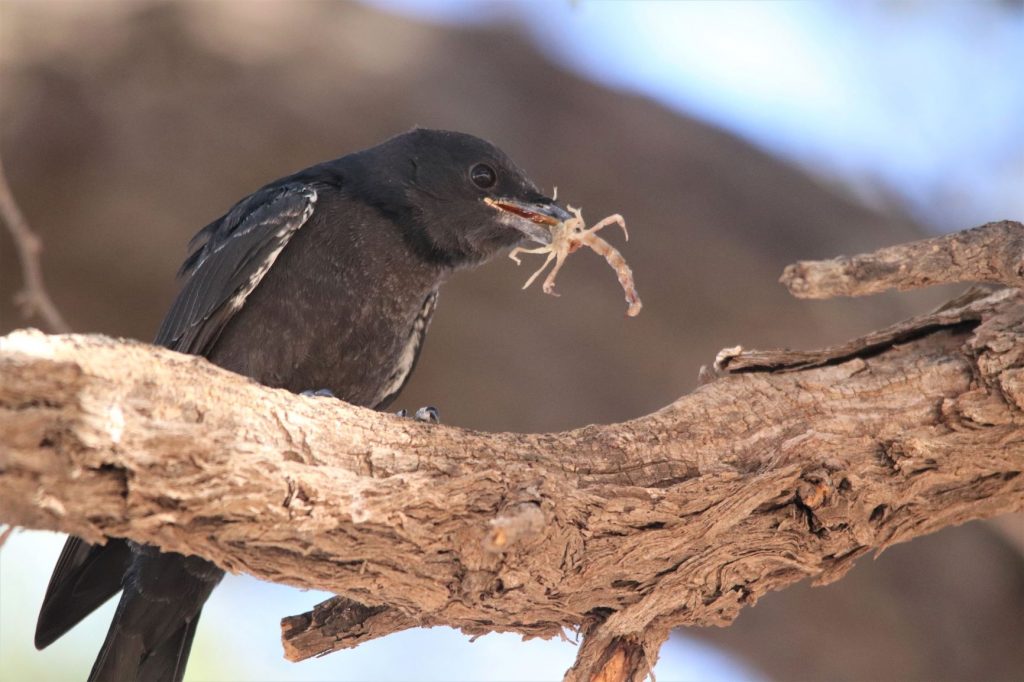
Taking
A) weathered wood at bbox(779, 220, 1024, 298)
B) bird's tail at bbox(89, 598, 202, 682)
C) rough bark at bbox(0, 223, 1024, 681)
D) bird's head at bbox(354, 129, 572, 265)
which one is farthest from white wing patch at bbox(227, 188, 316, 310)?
weathered wood at bbox(779, 220, 1024, 298)

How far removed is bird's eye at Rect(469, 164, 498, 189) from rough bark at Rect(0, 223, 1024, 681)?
1597 mm

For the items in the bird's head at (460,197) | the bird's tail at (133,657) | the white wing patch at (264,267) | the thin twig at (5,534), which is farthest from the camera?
the bird's head at (460,197)

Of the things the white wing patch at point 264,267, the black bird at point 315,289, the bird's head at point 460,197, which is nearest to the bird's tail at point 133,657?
the black bird at point 315,289

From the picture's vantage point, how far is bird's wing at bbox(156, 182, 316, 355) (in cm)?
448

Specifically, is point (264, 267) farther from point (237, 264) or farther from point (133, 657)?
point (133, 657)

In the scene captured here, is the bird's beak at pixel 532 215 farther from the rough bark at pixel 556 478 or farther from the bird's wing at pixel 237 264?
the rough bark at pixel 556 478

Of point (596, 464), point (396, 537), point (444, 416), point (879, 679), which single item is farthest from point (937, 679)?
point (396, 537)

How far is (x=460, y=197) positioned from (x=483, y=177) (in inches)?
5.3

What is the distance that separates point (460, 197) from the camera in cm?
495

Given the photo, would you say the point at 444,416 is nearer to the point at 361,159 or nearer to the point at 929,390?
the point at 361,159

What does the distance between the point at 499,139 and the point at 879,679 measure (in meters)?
3.41

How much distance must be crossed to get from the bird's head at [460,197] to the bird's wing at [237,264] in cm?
45

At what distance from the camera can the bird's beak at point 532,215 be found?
472cm

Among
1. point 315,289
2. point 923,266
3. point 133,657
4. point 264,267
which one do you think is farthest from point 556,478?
point 133,657
